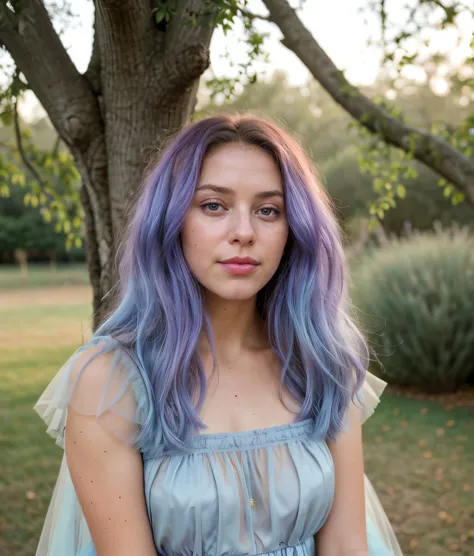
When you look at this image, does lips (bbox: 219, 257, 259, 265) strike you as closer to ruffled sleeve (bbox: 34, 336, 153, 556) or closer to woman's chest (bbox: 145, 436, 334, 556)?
ruffled sleeve (bbox: 34, 336, 153, 556)

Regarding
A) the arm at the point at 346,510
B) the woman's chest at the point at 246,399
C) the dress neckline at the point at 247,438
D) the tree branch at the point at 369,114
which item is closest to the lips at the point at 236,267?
the woman's chest at the point at 246,399

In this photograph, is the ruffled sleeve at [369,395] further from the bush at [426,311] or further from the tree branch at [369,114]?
the bush at [426,311]

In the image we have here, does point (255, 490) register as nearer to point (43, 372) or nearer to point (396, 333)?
point (396, 333)

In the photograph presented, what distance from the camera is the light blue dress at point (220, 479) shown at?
171 cm

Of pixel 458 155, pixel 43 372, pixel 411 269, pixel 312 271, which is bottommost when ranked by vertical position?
pixel 43 372

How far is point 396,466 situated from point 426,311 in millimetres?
2557

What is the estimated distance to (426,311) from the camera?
799 cm

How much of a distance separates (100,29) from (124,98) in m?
0.25

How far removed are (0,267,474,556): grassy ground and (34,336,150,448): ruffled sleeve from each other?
669 millimetres

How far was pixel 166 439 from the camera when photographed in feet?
5.67

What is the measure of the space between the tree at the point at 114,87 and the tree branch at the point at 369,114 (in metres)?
1.18

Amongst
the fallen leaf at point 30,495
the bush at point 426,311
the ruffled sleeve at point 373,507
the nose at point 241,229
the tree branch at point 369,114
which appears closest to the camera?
the nose at point 241,229

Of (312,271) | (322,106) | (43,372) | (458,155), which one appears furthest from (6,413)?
(322,106)

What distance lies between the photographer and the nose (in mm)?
1780
